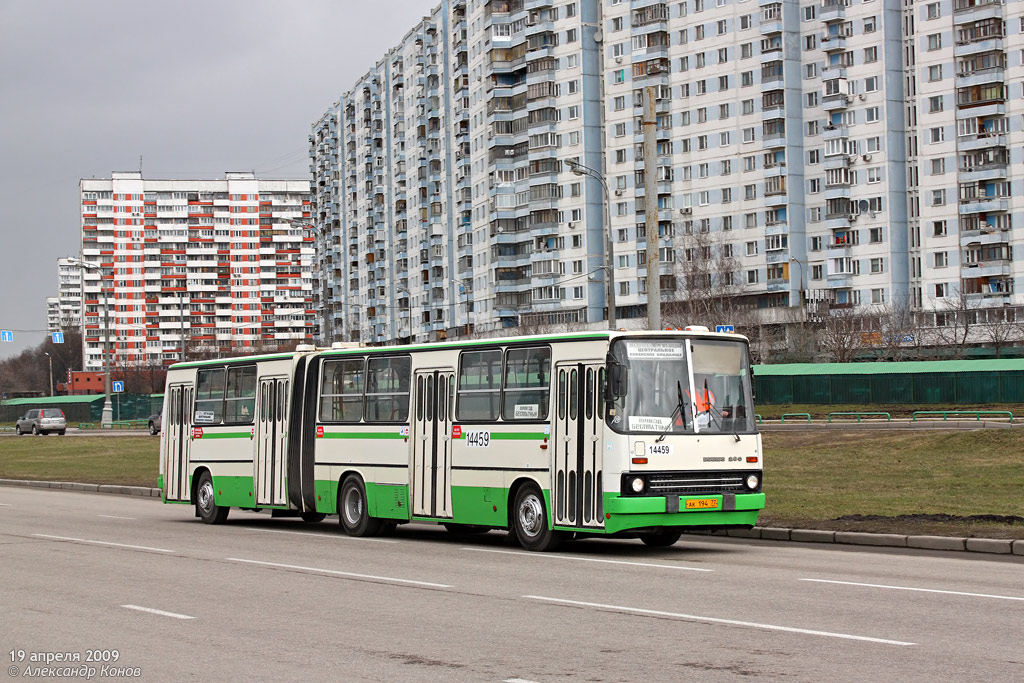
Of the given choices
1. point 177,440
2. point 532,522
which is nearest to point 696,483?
point 532,522

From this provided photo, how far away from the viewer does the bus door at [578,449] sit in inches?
691

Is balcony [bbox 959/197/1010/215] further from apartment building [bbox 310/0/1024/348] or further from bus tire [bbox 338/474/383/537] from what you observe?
bus tire [bbox 338/474/383/537]

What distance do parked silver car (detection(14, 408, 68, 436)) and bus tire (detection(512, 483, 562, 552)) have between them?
6812cm

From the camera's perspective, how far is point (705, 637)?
1028 centimetres

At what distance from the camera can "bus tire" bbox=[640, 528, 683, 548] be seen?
1855 cm

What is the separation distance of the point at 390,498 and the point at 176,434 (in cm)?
775

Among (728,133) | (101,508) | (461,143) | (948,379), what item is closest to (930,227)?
(728,133)

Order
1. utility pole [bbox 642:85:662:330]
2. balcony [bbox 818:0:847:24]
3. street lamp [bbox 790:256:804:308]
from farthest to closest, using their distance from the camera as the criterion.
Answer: street lamp [bbox 790:256:804:308], balcony [bbox 818:0:847:24], utility pole [bbox 642:85:662:330]

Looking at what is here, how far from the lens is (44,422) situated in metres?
81.4

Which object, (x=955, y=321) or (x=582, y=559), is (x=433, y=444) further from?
(x=955, y=321)

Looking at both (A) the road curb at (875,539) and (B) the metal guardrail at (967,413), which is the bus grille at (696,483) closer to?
(A) the road curb at (875,539)

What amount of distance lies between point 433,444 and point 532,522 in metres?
2.66

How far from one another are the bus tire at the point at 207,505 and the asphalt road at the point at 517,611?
5862 millimetres

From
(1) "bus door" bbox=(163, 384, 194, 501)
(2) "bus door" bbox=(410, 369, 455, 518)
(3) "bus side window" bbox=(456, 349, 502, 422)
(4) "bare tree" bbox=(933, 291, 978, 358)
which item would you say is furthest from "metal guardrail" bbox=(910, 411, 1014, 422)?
(3) "bus side window" bbox=(456, 349, 502, 422)
